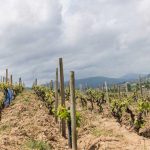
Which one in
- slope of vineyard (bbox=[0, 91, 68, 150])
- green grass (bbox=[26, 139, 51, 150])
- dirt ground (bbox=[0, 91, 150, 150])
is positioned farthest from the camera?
slope of vineyard (bbox=[0, 91, 68, 150])

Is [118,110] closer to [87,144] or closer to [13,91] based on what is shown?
[87,144]

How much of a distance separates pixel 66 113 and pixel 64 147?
6.72 ft

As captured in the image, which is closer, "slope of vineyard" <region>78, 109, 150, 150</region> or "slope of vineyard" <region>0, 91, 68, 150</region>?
"slope of vineyard" <region>78, 109, 150, 150</region>

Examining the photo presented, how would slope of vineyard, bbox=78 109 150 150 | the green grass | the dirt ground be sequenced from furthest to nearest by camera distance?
1. the green grass
2. the dirt ground
3. slope of vineyard, bbox=78 109 150 150

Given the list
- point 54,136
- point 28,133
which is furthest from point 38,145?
point 28,133

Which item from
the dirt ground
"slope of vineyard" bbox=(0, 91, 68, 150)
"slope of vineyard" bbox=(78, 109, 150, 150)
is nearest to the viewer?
"slope of vineyard" bbox=(78, 109, 150, 150)

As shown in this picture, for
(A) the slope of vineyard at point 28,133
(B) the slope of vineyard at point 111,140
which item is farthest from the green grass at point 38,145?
(B) the slope of vineyard at point 111,140

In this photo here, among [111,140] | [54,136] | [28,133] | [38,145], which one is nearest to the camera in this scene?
[38,145]

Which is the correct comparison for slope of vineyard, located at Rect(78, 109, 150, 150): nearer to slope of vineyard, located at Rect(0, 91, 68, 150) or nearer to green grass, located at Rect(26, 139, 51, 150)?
slope of vineyard, located at Rect(0, 91, 68, 150)

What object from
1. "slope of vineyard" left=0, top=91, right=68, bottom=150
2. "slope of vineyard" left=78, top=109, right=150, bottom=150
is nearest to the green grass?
"slope of vineyard" left=0, top=91, right=68, bottom=150

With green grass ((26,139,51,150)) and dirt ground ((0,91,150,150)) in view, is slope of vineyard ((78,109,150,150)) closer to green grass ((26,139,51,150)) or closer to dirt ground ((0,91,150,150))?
dirt ground ((0,91,150,150))

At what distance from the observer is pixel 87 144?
59.4 ft

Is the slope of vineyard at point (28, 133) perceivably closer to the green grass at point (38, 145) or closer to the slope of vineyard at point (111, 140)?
the green grass at point (38, 145)

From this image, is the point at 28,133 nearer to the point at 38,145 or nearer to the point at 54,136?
the point at 54,136
